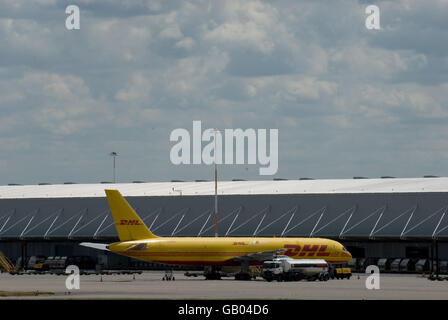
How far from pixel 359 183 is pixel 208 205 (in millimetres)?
22049

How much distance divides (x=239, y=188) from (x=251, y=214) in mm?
12401

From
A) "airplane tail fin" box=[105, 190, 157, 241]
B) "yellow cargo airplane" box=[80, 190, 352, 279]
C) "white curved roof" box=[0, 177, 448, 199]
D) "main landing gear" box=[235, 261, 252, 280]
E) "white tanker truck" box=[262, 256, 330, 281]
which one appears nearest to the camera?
"white tanker truck" box=[262, 256, 330, 281]

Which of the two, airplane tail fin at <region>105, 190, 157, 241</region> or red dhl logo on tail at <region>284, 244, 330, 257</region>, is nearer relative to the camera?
red dhl logo on tail at <region>284, 244, 330, 257</region>

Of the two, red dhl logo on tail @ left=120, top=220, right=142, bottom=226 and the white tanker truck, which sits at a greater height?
red dhl logo on tail @ left=120, top=220, right=142, bottom=226

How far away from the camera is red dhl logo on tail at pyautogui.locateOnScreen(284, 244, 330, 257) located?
110750 mm

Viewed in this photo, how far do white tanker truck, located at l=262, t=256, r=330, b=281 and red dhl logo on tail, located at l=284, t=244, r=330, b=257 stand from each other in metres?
9.69

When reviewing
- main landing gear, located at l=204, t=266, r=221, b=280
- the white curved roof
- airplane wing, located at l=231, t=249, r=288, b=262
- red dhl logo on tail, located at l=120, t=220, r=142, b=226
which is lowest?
main landing gear, located at l=204, t=266, r=221, b=280

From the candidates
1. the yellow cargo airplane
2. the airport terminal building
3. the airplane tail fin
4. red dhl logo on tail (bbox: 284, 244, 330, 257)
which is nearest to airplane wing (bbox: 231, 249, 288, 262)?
the yellow cargo airplane

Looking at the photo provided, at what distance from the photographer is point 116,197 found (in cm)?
11275

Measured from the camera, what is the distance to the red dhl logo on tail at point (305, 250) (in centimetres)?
11075

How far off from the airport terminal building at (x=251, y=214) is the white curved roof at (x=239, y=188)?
0.16 metres

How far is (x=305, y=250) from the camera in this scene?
111m

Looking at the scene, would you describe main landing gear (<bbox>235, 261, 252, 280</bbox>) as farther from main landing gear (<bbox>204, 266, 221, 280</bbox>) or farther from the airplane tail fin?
the airplane tail fin
